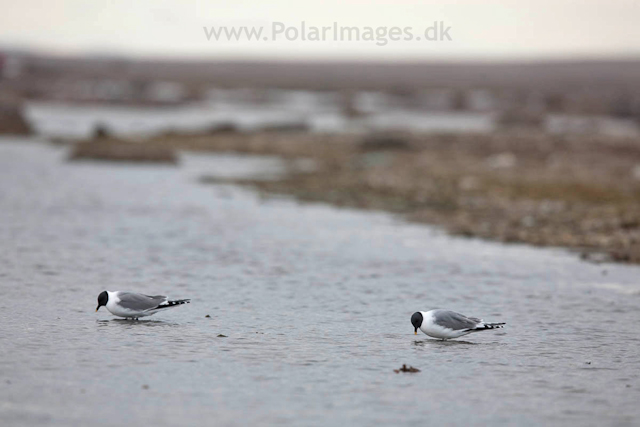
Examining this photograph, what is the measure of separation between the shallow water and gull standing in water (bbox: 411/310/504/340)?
0.77 ft

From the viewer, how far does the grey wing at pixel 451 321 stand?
13.3m

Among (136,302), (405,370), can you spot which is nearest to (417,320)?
(405,370)

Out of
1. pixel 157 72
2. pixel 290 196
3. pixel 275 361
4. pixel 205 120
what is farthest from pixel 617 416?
pixel 157 72

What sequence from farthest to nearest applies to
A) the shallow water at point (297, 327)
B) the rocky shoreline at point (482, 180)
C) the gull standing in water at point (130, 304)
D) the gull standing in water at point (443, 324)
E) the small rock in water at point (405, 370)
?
1. the rocky shoreline at point (482, 180)
2. the gull standing in water at point (130, 304)
3. the gull standing in water at point (443, 324)
4. the small rock in water at point (405, 370)
5. the shallow water at point (297, 327)

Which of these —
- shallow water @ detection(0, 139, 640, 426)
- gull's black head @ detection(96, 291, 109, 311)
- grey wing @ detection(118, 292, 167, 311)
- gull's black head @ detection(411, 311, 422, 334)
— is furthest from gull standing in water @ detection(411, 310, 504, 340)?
gull's black head @ detection(96, 291, 109, 311)

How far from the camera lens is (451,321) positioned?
13.3 meters

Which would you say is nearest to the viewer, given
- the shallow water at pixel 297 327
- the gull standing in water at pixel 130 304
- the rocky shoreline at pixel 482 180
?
the shallow water at pixel 297 327

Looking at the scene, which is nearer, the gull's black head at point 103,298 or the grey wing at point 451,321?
the grey wing at point 451,321

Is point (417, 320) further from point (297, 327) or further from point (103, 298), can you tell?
point (103, 298)

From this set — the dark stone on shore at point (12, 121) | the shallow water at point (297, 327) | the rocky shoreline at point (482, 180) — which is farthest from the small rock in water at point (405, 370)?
the dark stone on shore at point (12, 121)

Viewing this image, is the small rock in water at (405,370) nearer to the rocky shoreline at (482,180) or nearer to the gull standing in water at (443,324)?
the gull standing in water at (443,324)

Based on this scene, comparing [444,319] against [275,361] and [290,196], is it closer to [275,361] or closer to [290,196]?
[275,361]

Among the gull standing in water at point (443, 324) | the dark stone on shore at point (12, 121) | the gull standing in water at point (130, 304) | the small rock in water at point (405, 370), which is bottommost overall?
the small rock in water at point (405, 370)

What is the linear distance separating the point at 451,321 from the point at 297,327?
2294 millimetres
